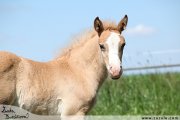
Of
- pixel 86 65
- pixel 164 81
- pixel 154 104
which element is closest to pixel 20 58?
pixel 86 65

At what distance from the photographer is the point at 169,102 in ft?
31.5

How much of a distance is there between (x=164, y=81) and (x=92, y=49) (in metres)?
4.94

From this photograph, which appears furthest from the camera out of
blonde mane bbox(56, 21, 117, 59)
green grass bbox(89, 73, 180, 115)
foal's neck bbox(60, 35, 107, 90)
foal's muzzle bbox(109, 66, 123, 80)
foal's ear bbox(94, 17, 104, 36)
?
green grass bbox(89, 73, 180, 115)

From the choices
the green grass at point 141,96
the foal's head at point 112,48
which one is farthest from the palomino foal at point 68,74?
the green grass at point 141,96

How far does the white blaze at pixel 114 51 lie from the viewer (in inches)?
223

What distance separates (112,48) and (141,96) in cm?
438

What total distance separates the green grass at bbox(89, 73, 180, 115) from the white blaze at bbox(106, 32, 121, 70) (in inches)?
139

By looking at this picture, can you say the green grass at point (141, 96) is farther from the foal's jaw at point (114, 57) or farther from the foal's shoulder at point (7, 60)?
the foal's shoulder at point (7, 60)

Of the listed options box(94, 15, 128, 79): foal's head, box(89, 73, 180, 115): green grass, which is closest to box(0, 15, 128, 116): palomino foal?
box(94, 15, 128, 79): foal's head

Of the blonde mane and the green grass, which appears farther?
the green grass

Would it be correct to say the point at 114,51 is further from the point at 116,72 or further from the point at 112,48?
the point at 116,72

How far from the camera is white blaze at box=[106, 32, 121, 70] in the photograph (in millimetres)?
5652

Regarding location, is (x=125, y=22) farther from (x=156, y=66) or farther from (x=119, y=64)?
(x=156, y=66)

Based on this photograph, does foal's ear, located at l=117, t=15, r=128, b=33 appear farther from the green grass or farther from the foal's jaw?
the green grass
